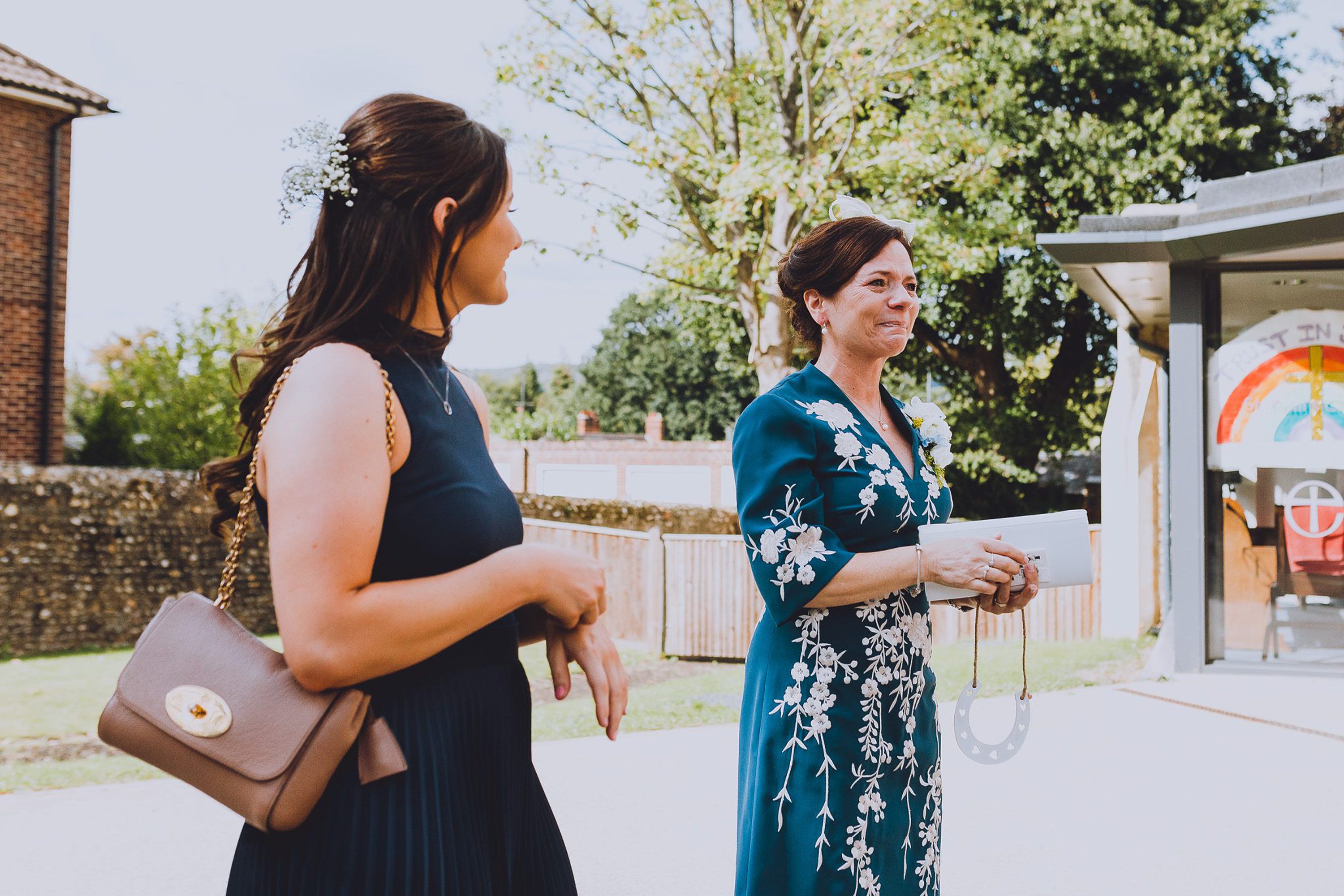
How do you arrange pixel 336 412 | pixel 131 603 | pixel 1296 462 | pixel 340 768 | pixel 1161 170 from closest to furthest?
1. pixel 336 412
2. pixel 340 768
3. pixel 1296 462
4. pixel 131 603
5. pixel 1161 170

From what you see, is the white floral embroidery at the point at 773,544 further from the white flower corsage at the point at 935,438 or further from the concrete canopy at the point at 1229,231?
the concrete canopy at the point at 1229,231

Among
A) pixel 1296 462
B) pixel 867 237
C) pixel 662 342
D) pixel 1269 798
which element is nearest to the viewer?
pixel 867 237

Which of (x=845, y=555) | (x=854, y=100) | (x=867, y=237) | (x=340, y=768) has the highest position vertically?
(x=854, y=100)

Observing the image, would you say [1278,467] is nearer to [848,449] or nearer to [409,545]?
[848,449]

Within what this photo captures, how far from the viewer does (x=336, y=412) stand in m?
1.24

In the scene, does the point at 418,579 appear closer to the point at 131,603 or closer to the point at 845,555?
the point at 845,555

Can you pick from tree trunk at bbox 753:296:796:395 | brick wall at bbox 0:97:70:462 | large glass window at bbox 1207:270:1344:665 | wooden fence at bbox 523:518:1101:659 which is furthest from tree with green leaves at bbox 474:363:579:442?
large glass window at bbox 1207:270:1344:665

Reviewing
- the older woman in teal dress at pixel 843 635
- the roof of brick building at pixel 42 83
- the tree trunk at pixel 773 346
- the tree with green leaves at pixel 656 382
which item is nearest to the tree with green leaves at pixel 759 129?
the tree trunk at pixel 773 346

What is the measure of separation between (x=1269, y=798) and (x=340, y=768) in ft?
16.5

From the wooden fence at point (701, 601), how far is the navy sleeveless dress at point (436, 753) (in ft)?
37.3

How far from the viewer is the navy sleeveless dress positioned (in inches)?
52.3

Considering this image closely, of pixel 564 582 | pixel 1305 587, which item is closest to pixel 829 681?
pixel 564 582

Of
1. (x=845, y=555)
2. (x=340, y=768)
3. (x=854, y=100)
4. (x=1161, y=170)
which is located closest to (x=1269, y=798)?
(x=845, y=555)

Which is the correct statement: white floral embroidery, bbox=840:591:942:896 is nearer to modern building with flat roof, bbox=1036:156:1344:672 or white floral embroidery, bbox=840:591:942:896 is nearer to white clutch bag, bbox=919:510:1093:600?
white clutch bag, bbox=919:510:1093:600
